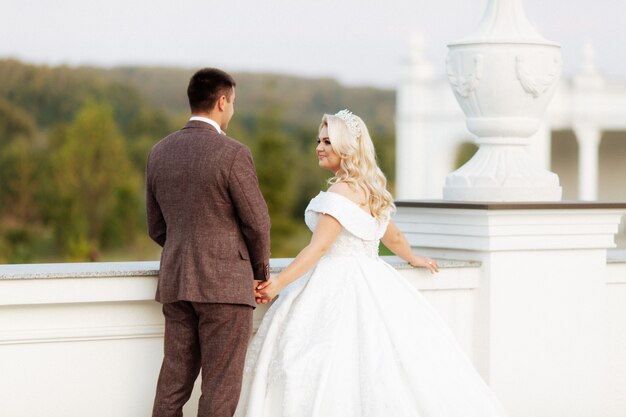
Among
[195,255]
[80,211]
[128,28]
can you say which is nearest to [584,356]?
[195,255]

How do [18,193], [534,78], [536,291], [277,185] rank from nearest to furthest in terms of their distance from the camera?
[536,291] < [534,78] < [277,185] < [18,193]

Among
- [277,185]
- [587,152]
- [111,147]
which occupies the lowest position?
[277,185]

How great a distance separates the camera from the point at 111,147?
35.3 m

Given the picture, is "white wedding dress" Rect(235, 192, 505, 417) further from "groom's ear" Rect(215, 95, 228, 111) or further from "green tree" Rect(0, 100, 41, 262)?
"green tree" Rect(0, 100, 41, 262)

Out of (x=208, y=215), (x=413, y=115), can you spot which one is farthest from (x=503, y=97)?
(x=413, y=115)

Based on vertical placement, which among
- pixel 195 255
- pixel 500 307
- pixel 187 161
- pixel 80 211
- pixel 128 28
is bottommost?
pixel 80 211

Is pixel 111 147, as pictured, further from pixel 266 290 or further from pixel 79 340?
pixel 266 290

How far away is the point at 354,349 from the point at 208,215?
2.64 ft

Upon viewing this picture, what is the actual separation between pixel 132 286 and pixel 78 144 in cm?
3205

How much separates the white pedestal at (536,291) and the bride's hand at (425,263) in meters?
0.26

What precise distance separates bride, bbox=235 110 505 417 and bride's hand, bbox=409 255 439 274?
0.30 metres

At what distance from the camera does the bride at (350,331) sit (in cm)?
415

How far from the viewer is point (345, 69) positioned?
152 feet

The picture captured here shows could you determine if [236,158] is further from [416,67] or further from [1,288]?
[416,67]
